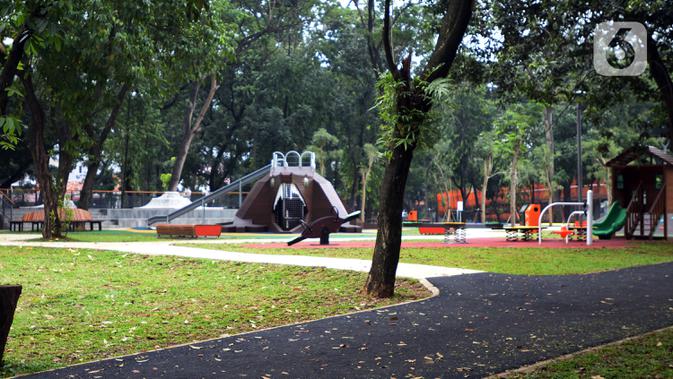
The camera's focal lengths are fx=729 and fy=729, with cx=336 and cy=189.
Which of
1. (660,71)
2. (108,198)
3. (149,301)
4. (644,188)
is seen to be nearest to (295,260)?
(149,301)

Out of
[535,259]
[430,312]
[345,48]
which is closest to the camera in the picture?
[430,312]

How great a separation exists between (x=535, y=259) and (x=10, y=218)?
2923 centimetres

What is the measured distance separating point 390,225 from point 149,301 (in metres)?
3.73

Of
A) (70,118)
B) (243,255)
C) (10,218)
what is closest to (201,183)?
(10,218)

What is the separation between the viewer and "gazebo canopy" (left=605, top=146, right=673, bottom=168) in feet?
87.5

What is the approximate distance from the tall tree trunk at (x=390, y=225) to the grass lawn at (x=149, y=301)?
297mm

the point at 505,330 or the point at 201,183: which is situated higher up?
the point at 201,183

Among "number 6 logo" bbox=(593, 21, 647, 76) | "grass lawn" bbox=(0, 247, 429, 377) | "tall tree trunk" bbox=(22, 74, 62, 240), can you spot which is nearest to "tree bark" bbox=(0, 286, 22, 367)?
"grass lawn" bbox=(0, 247, 429, 377)

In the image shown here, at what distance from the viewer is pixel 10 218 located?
37188mm

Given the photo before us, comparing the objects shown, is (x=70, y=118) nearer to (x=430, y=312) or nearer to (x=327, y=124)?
(x=430, y=312)

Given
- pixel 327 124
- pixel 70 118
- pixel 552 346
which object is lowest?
pixel 552 346

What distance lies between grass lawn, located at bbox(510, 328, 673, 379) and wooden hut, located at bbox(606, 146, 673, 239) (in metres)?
21.0

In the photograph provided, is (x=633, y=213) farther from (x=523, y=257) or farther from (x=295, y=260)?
(x=295, y=260)

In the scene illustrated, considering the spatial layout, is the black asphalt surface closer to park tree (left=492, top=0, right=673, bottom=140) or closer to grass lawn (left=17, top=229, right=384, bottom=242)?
park tree (left=492, top=0, right=673, bottom=140)
